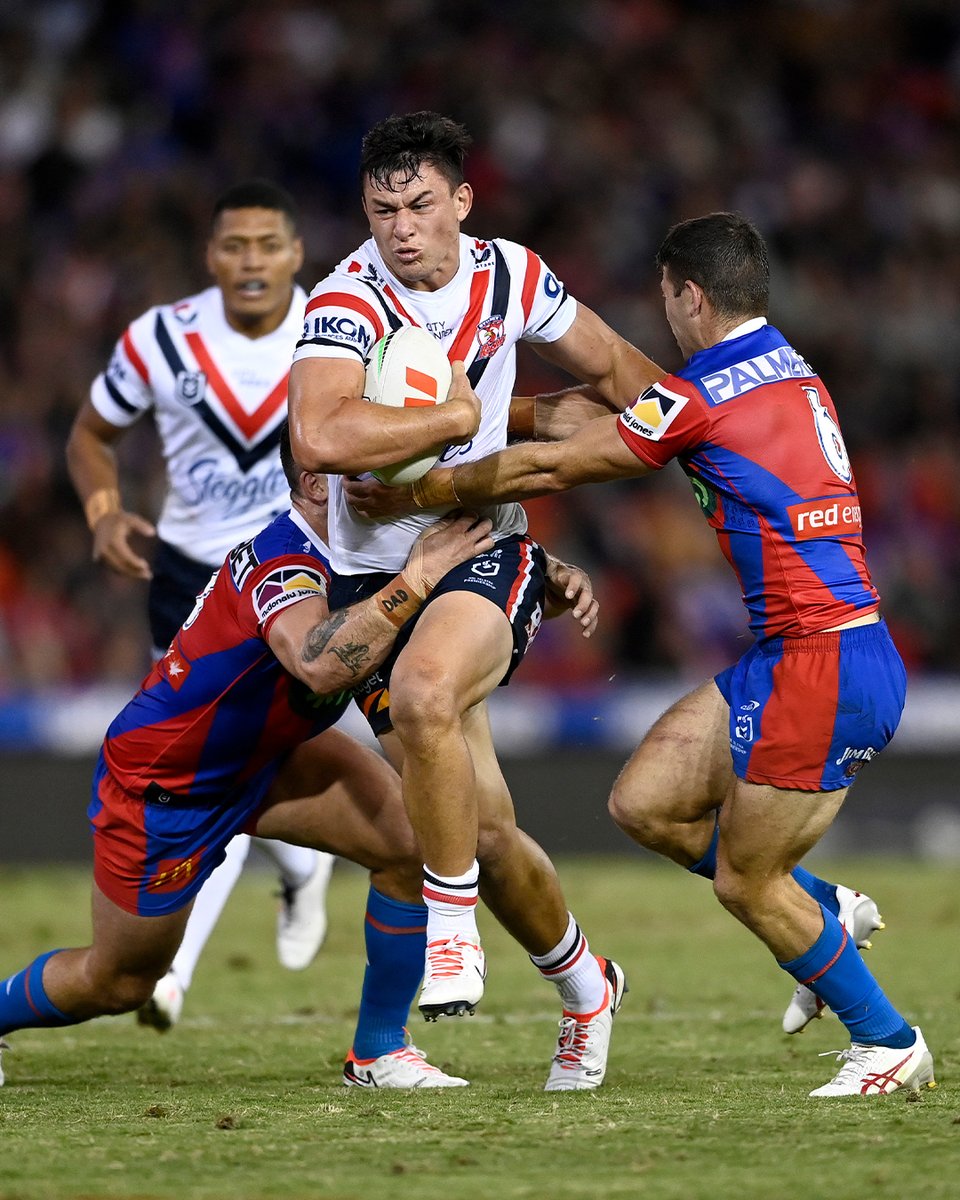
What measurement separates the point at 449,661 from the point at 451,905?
A: 2.26ft

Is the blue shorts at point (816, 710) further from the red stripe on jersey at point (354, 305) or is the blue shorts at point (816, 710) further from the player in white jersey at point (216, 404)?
the player in white jersey at point (216, 404)

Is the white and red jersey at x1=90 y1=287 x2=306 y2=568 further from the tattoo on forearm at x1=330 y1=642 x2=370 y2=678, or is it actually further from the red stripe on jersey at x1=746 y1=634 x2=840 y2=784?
the red stripe on jersey at x1=746 y1=634 x2=840 y2=784

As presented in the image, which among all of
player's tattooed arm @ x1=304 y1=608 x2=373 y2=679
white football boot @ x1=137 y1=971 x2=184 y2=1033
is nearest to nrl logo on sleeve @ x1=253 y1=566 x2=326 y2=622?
player's tattooed arm @ x1=304 y1=608 x2=373 y2=679

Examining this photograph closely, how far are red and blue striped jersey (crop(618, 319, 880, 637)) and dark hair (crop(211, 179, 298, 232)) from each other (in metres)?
3.23

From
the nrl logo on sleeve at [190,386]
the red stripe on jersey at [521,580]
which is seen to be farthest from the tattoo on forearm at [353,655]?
the nrl logo on sleeve at [190,386]

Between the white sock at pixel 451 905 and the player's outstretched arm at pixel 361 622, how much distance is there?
0.63m

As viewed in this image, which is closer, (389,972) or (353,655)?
(353,655)

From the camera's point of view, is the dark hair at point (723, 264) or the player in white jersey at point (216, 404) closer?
the dark hair at point (723, 264)

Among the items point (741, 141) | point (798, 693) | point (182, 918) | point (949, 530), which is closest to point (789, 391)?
point (798, 693)

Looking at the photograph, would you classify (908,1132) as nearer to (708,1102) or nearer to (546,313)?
(708,1102)

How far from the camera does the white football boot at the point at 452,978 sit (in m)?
4.86

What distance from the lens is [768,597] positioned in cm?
530

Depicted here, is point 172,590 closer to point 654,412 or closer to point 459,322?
point 459,322

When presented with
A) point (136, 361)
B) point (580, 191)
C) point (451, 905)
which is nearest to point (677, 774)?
point (451, 905)
